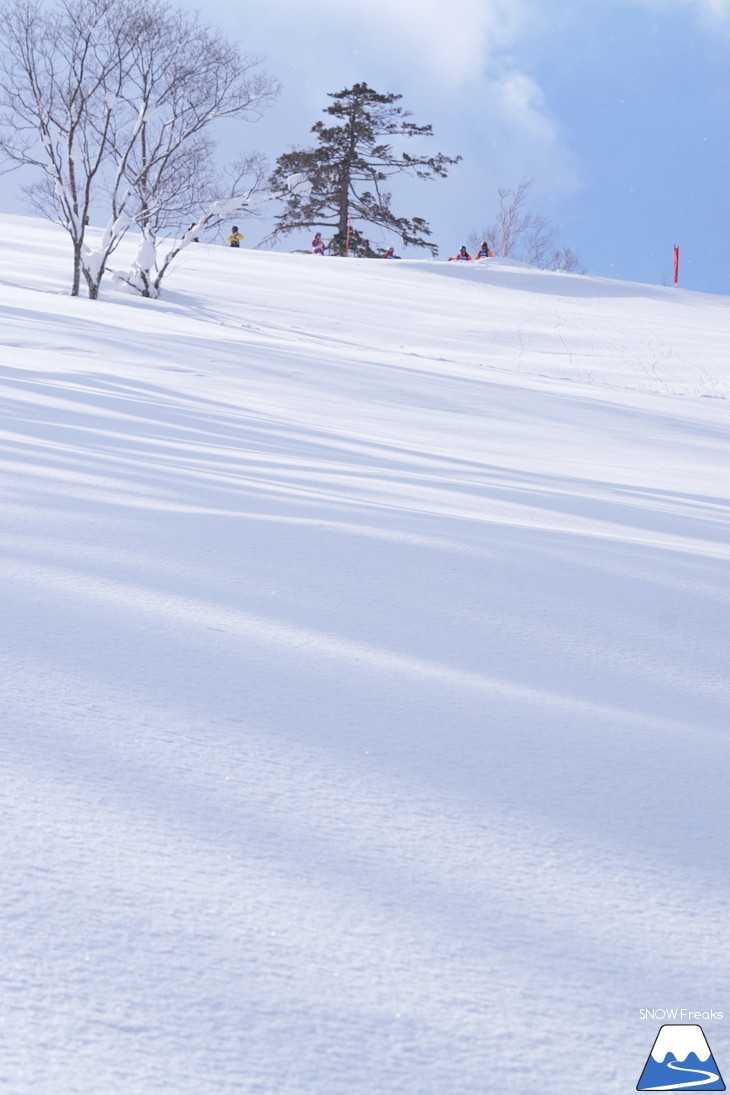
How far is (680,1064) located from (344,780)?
0.59 meters

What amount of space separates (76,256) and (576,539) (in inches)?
625

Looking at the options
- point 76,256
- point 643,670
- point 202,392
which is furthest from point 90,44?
point 643,670

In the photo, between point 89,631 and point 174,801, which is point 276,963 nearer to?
point 174,801

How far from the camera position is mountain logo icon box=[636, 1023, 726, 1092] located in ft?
3.22

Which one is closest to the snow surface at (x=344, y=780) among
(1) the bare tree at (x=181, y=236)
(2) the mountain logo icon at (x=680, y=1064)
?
(2) the mountain logo icon at (x=680, y=1064)

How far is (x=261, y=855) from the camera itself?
48.1 inches

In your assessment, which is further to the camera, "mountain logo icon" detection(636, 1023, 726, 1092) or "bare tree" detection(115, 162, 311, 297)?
"bare tree" detection(115, 162, 311, 297)

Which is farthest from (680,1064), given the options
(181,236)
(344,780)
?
(181,236)

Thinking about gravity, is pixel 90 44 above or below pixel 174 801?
above

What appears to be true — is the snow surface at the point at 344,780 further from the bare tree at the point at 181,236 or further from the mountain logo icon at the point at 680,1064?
the bare tree at the point at 181,236

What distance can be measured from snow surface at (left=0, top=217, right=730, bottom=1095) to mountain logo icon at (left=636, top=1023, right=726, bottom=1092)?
19 mm

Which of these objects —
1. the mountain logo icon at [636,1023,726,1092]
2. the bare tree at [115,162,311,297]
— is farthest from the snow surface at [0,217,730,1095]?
the bare tree at [115,162,311,297]

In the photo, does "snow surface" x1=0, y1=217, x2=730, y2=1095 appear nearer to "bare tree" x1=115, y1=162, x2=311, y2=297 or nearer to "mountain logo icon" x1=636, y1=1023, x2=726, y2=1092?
"mountain logo icon" x1=636, y1=1023, x2=726, y2=1092

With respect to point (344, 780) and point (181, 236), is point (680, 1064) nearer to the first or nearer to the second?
point (344, 780)
